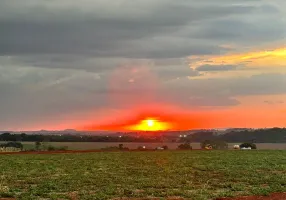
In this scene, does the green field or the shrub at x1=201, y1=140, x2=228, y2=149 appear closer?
the green field

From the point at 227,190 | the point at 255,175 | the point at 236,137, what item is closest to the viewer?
the point at 227,190

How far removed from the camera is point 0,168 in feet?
118

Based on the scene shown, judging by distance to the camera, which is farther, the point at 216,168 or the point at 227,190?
the point at 216,168

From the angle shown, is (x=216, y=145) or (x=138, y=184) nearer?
(x=138, y=184)

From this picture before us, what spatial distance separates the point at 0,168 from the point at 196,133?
15976 centimetres

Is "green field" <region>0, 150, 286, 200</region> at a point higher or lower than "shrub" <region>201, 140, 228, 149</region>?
lower

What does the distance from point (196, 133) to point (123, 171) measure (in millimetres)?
160740

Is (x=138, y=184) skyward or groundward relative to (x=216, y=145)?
groundward

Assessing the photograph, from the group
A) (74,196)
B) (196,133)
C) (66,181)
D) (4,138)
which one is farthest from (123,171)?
(196,133)

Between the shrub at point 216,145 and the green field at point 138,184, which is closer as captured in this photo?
the green field at point 138,184

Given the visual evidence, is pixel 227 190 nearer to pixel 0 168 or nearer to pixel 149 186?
pixel 149 186

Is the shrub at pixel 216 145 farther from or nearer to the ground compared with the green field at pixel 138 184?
farther from the ground

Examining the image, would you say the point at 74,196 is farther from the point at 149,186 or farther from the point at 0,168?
the point at 0,168

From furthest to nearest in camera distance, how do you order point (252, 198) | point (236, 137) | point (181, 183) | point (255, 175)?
point (236, 137) < point (255, 175) < point (181, 183) < point (252, 198)
